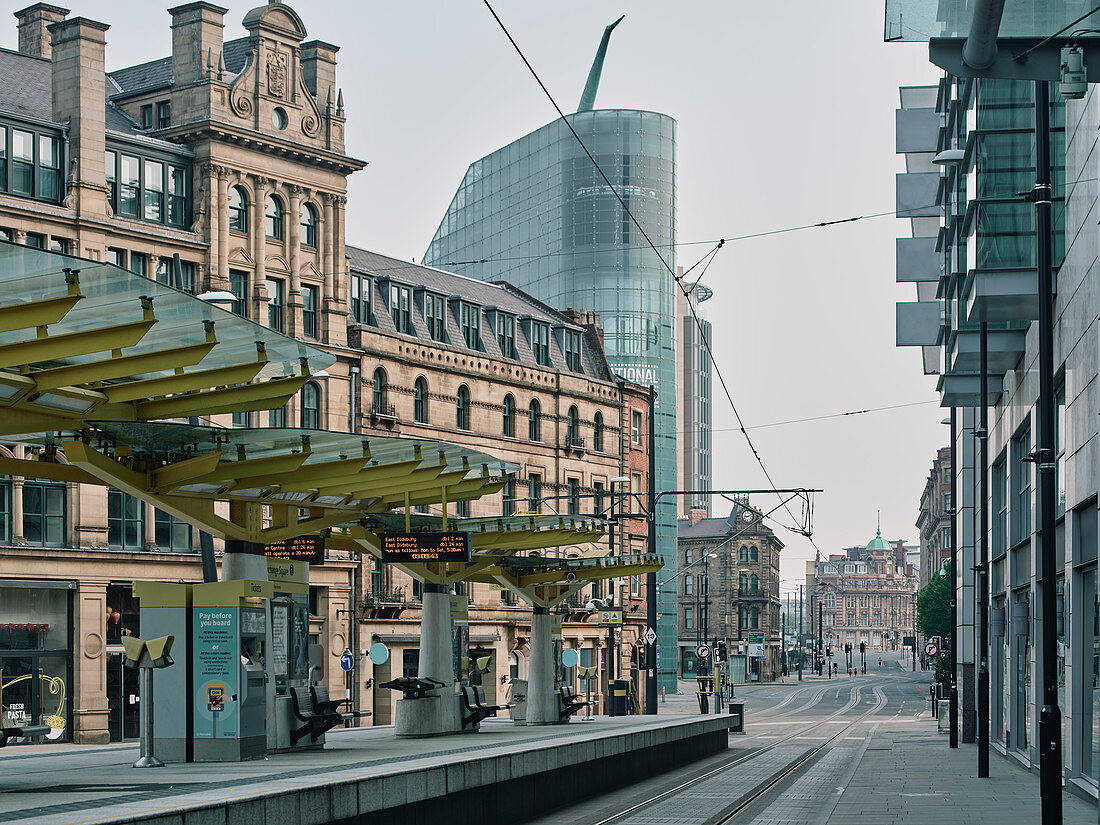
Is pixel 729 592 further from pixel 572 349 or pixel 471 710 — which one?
pixel 471 710

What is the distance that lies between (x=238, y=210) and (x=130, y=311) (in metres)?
37.6

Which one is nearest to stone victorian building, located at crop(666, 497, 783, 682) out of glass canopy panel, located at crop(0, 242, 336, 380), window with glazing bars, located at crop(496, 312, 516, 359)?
window with glazing bars, located at crop(496, 312, 516, 359)

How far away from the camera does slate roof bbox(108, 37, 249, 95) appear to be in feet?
180

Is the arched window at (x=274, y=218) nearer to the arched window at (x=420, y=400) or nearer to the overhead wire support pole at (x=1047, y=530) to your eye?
the arched window at (x=420, y=400)

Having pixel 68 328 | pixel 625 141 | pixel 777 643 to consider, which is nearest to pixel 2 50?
pixel 68 328

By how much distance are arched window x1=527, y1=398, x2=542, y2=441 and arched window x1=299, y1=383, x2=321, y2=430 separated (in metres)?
14.4

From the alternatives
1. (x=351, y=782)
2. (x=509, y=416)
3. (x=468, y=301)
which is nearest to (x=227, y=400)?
(x=351, y=782)

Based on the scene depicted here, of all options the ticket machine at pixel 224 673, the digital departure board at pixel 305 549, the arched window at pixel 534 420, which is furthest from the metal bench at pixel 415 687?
the arched window at pixel 534 420

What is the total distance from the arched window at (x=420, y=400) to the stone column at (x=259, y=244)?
918cm

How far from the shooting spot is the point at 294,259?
5431 cm

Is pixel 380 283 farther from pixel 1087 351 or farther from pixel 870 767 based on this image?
pixel 1087 351

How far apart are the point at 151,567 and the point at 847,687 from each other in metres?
93.0

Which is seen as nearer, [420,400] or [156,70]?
[156,70]

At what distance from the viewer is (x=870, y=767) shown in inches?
1350
